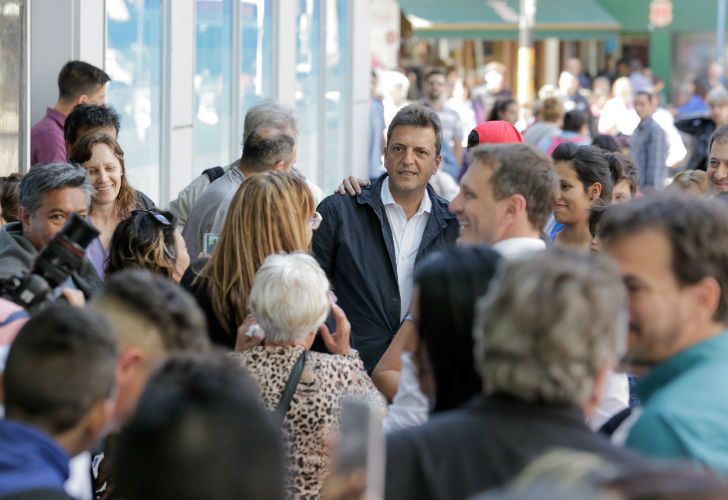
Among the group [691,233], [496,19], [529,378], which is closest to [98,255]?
[691,233]

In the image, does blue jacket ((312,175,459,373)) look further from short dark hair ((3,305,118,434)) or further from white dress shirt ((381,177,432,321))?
short dark hair ((3,305,118,434))

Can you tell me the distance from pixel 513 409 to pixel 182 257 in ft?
10.5

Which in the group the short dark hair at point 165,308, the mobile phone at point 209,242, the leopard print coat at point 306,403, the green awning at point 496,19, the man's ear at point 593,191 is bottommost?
the leopard print coat at point 306,403

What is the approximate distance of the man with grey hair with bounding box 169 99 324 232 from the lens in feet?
24.2

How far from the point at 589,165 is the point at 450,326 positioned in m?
4.10

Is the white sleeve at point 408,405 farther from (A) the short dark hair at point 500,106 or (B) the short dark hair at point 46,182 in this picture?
(A) the short dark hair at point 500,106

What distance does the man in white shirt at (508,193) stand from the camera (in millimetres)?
4176

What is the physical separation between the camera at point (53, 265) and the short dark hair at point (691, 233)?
1623mm

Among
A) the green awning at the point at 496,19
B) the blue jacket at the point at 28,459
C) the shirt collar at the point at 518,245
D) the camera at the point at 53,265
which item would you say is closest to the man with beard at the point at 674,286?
the shirt collar at the point at 518,245

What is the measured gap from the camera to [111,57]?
9.67m

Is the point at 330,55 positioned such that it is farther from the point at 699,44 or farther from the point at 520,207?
the point at 699,44

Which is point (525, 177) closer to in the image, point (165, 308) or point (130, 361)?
point (165, 308)

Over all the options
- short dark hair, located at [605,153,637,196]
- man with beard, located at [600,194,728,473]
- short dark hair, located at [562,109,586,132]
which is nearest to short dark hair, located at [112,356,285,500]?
man with beard, located at [600,194,728,473]

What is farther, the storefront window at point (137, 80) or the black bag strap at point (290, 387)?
the storefront window at point (137, 80)
